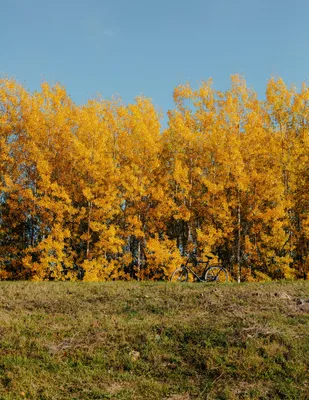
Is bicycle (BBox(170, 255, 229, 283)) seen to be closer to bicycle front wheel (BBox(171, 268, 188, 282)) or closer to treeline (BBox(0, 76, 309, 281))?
bicycle front wheel (BBox(171, 268, 188, 282))

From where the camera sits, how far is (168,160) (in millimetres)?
24141

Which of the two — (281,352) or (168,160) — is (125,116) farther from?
(281,352)

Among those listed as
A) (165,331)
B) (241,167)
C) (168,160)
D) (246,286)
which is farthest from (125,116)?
(165,331)

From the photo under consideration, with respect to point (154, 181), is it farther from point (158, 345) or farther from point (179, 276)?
point (158, 345)

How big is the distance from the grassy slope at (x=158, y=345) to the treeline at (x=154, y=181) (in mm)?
10156

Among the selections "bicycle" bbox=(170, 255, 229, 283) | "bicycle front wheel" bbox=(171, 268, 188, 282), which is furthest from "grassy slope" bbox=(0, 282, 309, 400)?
"bicycle front wheel" bbox=(171, 268, 188, 282)

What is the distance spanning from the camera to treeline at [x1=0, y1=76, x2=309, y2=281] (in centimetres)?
2102

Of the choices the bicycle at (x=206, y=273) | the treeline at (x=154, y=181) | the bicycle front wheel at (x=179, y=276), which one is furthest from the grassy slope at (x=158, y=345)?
the treeline at (x=154, y=181)

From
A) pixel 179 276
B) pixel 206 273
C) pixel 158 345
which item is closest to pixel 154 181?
pixel 179 276

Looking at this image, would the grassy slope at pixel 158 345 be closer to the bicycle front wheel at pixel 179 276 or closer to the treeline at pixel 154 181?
the bicycle front wheel at pixel 179 276

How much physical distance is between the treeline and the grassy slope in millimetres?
10156

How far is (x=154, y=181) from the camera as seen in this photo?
75.2ft

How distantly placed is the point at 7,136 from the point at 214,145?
11.6 meters

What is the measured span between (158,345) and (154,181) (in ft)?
51.3
